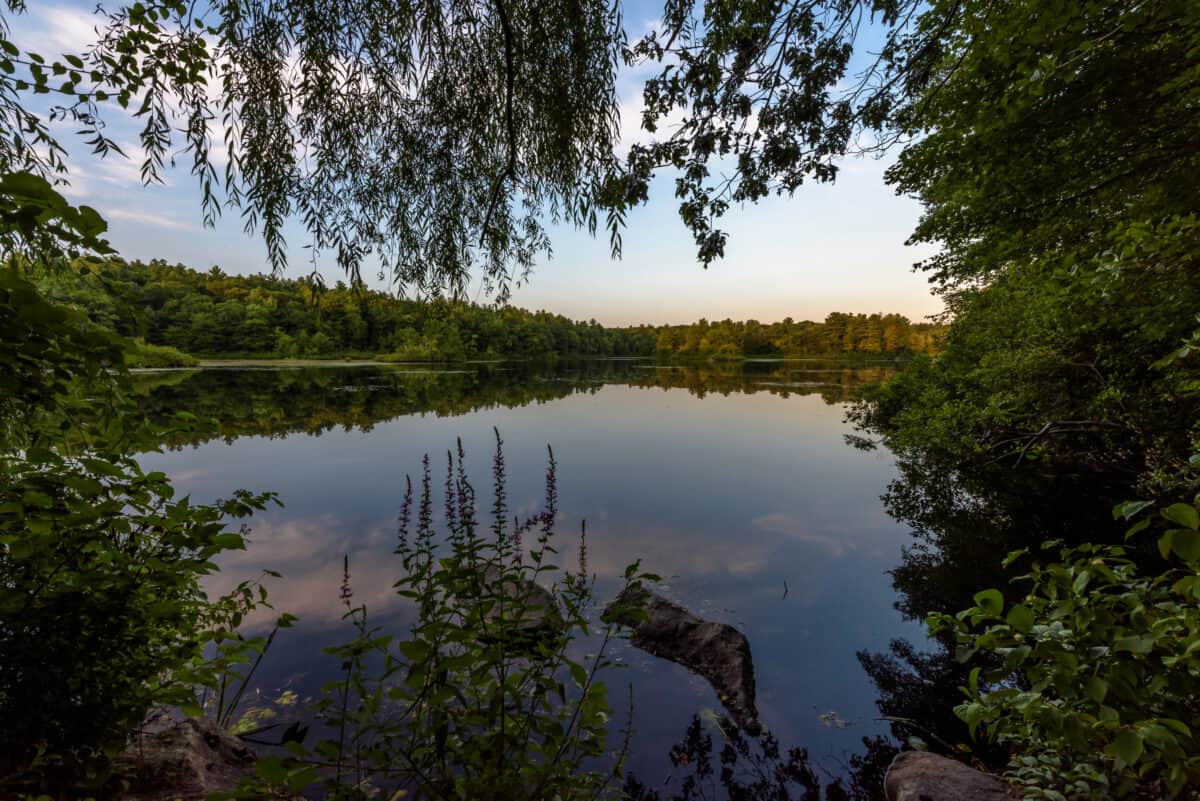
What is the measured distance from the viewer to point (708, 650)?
4.52 metres

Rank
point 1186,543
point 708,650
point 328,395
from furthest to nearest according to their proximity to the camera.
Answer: point 328,395
point 708,650
point 1186,543

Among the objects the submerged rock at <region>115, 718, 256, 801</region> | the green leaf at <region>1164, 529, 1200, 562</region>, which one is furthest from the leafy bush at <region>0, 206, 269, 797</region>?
the green leaf at <region>1164, 529, 1200, 562</region>

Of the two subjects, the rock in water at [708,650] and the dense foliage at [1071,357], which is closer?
the dense foliage at [1071,357]

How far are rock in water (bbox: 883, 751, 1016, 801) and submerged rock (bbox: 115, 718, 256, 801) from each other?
381 centimetres

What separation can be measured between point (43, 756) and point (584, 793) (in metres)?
2.11

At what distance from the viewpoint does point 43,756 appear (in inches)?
68.5

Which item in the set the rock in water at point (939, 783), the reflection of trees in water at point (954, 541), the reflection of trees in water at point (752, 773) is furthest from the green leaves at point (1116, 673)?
the reflection of trees in water at point (752, 773)

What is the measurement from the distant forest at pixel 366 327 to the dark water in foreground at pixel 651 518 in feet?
11.2

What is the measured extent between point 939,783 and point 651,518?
613 centimetres

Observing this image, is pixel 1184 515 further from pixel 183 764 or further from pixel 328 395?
pixel 328 395

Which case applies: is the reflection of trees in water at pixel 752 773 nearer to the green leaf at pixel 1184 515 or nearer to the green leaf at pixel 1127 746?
the green leaf at pixel 1127 746

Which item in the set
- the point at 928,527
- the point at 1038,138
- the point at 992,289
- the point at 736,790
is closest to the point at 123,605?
the point at 736,790

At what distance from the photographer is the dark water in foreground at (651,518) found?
4.31 m

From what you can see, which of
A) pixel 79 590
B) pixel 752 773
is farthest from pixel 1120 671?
pixel 79 590
